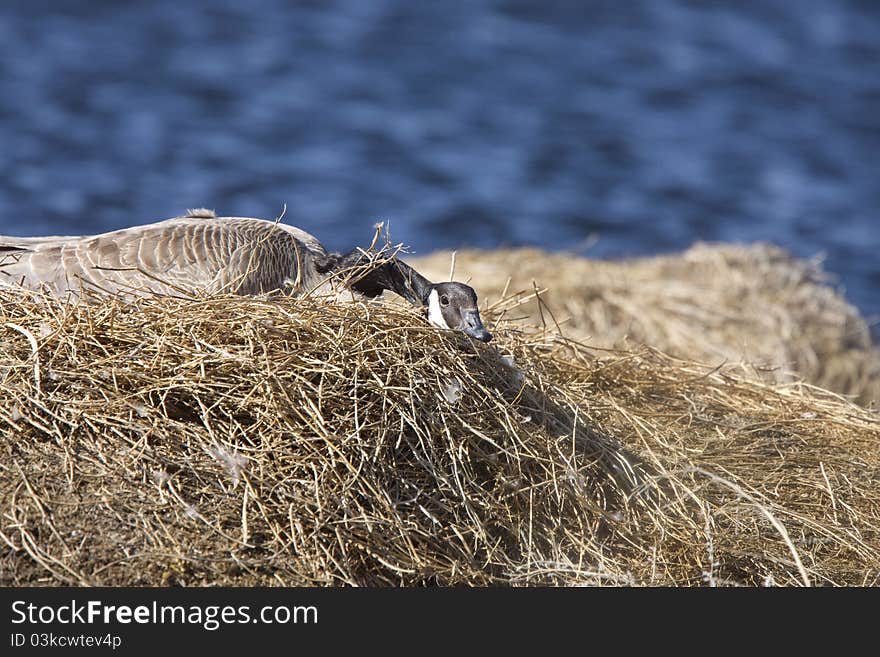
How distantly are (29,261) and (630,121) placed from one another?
45.3ft

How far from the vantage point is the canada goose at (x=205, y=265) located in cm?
513

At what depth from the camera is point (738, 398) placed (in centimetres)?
586

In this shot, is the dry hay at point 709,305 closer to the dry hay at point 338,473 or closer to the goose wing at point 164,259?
the goose wing at point 164,259

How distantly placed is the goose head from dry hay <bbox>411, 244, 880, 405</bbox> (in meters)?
3.03

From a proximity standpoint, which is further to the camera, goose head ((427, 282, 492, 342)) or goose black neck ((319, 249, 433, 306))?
goose black neck ((319, 249, 433, 306))

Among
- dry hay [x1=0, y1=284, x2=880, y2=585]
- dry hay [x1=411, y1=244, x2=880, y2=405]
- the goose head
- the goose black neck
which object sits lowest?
dry hay [x1=0, y1=284, x2=880, y2=585]

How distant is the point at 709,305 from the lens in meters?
9.18

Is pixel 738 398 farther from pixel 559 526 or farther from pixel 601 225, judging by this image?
pixel 601 225

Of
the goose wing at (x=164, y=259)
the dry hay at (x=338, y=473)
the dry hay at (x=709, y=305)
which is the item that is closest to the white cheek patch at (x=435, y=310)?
the dry hay at (x=338, y=473)

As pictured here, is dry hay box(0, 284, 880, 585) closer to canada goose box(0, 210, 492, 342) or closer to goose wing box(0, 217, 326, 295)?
canada goose box(0, 210, 492, 342)

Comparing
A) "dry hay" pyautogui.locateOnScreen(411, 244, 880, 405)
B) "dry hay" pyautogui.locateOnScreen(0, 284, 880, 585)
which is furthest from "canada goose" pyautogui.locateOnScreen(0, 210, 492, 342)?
"dry hay" pyautogui.locateOnScreen(411, 244, 880, 405)

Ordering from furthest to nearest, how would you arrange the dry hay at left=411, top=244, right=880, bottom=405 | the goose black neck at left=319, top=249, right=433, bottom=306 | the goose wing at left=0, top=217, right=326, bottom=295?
the dry hay at left=411, top=244, right=880, bottom=405
the goose black neck at left=319, top=249, right=433, bottom=306
the goose wing at left=0, top=217, right=326, bottom=295

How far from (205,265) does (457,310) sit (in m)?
1.30

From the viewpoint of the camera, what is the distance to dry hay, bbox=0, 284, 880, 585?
3670 millimetres
